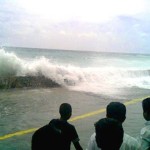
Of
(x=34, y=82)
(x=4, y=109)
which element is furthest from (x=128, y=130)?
(x=34, y=82)

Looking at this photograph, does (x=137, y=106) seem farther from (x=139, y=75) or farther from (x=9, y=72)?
(x=139, y=75)

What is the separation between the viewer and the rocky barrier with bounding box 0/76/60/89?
16000mm

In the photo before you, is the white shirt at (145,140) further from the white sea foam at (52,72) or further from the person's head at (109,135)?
the white sea foam at (52,72)

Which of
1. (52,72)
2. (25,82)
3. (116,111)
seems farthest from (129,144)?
(52,72)

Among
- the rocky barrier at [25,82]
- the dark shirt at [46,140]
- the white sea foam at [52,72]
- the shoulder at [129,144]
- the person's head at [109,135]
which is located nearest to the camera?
the person's head at [109,135]

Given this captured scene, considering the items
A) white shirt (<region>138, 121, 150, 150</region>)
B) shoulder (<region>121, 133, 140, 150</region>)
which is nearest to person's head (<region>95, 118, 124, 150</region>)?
shoulder (<region>121, 133, 140, 150</region>)

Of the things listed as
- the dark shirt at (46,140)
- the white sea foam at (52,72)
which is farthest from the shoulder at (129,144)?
the white sea foam at (52,72)

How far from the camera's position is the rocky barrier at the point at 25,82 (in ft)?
52.5

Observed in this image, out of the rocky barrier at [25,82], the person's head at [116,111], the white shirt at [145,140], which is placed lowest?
the rocky barrier at [25,82]

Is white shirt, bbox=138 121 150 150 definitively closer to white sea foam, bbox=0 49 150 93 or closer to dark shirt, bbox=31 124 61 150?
dark shirt, bbox=31 124 61 150

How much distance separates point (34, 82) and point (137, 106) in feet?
26.6

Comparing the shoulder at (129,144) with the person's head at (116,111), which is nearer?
the shoulder at (129,144)

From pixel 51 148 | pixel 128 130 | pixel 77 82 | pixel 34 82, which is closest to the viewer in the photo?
pixel 51 148

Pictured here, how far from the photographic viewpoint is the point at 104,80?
22.9 meters
